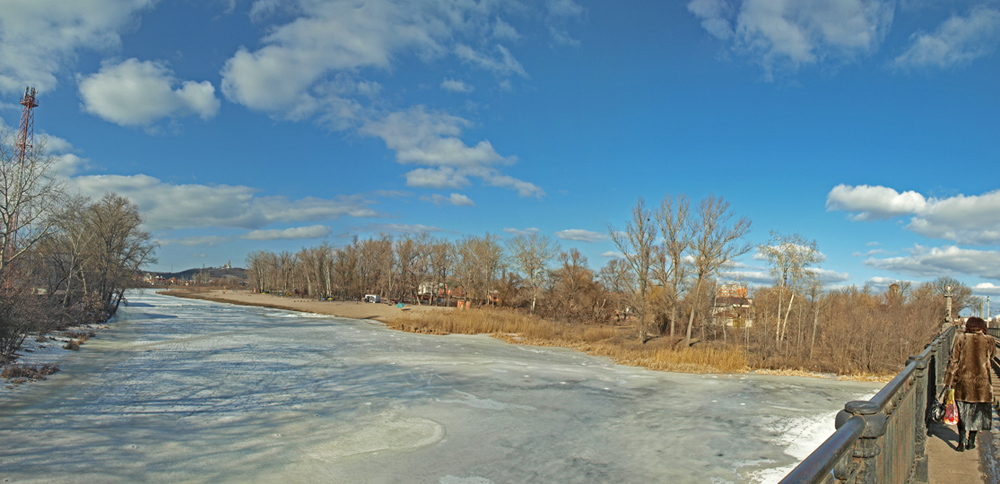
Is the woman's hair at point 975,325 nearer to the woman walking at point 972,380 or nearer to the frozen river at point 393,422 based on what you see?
the woman walking at point 972,380

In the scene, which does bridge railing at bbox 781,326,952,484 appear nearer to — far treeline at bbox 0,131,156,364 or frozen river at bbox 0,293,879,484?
frozen river at bbox 0,293,879,484

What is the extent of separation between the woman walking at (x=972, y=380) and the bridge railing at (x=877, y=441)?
1953mm

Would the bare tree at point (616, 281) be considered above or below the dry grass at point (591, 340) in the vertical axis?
above

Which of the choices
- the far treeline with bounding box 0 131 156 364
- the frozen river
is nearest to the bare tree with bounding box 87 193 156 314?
the far treeline with bounding box 0 131 156 364

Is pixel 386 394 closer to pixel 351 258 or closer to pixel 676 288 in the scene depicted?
pixel 676 288

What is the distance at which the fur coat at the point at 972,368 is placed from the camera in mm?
6496

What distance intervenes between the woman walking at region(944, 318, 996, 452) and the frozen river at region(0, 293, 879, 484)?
322 cm

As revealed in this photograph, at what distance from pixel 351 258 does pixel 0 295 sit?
74.4m

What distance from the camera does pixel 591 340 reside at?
115ft

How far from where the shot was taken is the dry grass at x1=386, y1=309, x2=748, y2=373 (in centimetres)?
2352

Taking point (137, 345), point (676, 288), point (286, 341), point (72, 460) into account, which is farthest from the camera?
point (676, 288)

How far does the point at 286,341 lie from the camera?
2788cm

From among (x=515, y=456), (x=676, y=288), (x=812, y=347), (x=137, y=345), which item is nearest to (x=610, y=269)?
(x=676, y=288)

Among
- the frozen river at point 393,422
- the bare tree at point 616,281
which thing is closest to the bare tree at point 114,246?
the frozen river at point 393,422
